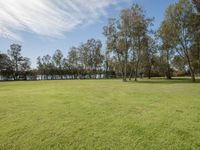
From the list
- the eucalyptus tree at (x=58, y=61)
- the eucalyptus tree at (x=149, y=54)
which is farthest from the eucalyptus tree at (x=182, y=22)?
the eucalyptus tree at (x=58, y=61)

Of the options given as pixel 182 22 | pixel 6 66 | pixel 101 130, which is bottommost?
pixel 101 130

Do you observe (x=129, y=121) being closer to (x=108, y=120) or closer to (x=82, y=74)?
(x=108, y=120)

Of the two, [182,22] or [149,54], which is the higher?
[182,22]

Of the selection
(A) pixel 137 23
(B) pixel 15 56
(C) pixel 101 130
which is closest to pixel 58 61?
(B) pixel 15 56

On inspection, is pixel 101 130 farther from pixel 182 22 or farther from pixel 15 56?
pixel 15 56

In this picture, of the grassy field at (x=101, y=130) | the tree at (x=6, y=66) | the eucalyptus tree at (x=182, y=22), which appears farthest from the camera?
the tree at (x=6, y=66)

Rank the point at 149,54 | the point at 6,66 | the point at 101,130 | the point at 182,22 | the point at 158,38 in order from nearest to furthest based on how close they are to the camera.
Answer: the point at 101,130
the point at 182,22
the point at 158,38
the point at 149,54
the point at 6,66

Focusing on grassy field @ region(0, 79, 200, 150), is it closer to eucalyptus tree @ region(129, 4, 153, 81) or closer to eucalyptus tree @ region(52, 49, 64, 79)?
eucalyptus tree @ region(129, 4, 153, 81)

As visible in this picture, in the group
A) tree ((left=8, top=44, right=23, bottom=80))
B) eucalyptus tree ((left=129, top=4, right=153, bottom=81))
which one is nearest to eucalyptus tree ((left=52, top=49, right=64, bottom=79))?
tree ((left=8, top=44, right=23, bottom=80))

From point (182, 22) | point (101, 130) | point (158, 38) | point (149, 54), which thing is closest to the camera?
point (101, 130)

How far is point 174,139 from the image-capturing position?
4.07 m

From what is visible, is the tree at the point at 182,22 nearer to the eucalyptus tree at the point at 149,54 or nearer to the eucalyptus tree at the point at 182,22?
the eucalyptus tree at the point at 182,22

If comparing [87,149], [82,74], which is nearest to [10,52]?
[82,74]

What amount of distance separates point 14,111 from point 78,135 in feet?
12.5
